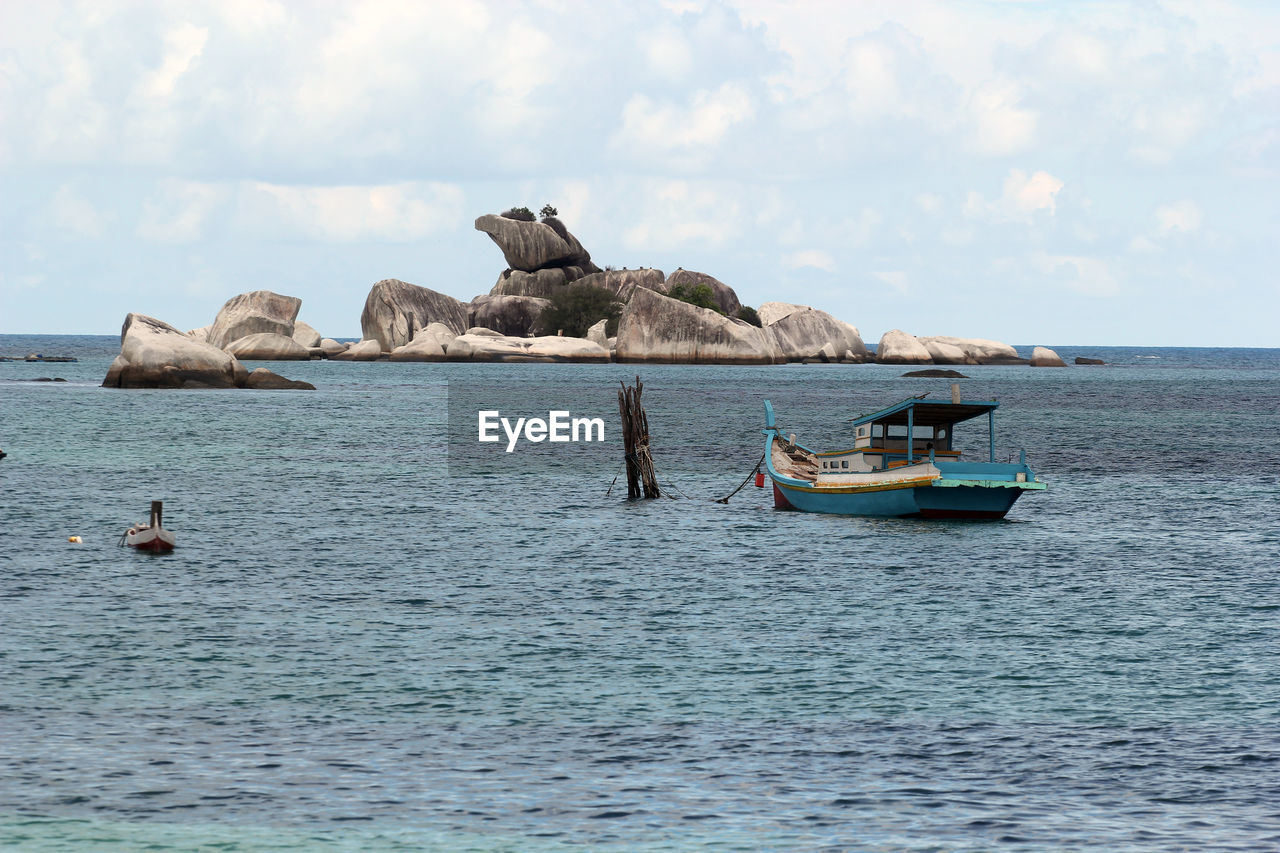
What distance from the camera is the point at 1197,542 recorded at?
99.2 feet

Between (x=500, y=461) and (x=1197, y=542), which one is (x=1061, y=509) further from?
(x=500, y=461)

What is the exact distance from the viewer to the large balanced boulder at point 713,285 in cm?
16788

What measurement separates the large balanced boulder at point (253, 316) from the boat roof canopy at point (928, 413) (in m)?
127

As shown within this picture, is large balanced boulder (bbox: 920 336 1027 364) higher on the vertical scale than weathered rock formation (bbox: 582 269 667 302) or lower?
lower

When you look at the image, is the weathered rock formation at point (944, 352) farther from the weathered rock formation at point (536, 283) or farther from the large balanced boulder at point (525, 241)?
the large balanced boulder at point (525, 241)

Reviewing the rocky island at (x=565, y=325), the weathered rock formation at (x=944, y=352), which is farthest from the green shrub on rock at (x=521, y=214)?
the weathered rock formation at (x=944, y=352)

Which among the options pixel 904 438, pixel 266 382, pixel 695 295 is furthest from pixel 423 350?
pixel 904 438

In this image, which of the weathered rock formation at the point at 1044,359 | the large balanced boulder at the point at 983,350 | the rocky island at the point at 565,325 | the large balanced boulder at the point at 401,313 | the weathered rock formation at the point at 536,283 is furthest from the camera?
the weathered rock formation at the point at 1044,359

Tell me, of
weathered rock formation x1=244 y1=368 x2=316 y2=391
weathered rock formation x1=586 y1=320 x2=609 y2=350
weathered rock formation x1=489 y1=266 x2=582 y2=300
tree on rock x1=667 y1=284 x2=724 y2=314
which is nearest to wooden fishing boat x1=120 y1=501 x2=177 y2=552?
weathered rock formation x1=244 y1=368 x2=316 y2=391

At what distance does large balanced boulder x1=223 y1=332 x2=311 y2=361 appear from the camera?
149 meters

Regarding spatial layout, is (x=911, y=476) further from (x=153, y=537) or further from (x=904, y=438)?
(x=153, y=537)

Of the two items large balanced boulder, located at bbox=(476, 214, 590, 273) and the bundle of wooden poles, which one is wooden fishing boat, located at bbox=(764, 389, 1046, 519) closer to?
the bundle of wooden poles

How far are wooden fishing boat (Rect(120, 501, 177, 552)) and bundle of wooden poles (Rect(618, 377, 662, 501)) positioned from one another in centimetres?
1460

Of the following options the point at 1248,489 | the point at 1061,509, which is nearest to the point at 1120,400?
the point at 1248,489
